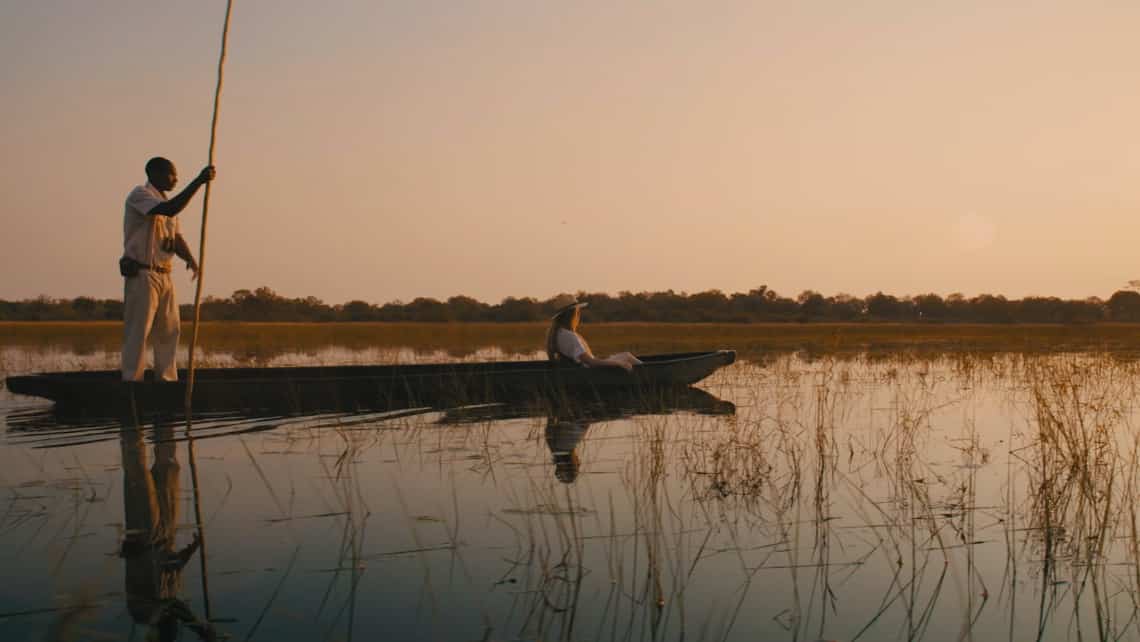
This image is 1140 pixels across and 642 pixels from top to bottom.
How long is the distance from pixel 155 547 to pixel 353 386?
6692 mm

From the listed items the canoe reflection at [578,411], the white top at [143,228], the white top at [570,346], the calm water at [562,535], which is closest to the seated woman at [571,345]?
the white top at [570,346]

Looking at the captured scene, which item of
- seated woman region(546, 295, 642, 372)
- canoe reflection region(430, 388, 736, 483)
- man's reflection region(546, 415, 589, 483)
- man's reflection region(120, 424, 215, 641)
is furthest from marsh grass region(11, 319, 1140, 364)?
man's reflection region(120, 424, 215, 641)

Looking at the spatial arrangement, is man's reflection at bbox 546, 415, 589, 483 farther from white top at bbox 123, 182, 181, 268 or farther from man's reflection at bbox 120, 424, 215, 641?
white top at bbox 123, 182, 181, 268

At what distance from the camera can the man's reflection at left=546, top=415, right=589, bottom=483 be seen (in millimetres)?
7141

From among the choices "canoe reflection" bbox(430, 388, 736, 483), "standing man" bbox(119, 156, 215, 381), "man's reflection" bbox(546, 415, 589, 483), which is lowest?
"man's reflection" bbox(546, 415, 589, 483)

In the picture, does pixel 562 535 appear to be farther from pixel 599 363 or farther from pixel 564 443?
pixel 599 363

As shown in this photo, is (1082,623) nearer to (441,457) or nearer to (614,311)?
(441,457)

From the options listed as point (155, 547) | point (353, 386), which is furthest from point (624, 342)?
point (155, 547)

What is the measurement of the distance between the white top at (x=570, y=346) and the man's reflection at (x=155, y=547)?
580 centimetres

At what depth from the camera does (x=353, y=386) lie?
1155 centimetres

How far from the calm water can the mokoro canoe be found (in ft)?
1.96

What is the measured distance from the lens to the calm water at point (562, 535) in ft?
12.9

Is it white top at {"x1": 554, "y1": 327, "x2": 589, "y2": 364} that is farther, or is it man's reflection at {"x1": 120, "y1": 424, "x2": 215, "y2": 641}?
white top at {"x1": 554, "y1": 327, "x2": 589, "y2": 364}

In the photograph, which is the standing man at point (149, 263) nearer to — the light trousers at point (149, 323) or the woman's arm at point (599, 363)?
the light trousers at point (149, 323)
